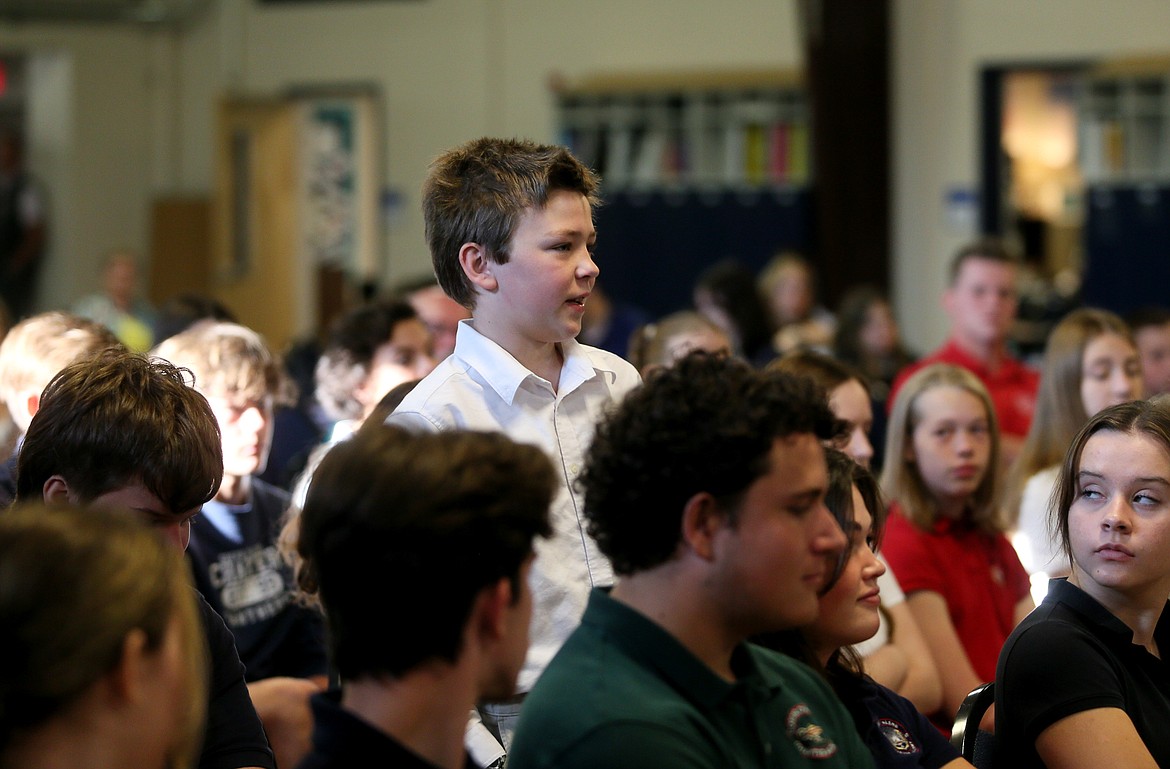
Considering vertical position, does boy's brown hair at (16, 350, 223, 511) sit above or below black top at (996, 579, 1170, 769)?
above

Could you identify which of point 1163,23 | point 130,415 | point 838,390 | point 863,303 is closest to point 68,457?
point 130,415

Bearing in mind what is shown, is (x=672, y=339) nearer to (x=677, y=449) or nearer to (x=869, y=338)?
(x=677, y=449)

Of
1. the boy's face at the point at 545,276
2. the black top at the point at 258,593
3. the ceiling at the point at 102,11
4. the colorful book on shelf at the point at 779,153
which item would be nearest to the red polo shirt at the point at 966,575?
the boy's face at the point at 545,276

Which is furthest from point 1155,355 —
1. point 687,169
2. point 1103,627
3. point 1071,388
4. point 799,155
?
point 687,169

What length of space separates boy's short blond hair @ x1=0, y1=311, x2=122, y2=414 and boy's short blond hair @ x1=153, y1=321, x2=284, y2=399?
140 millimetres

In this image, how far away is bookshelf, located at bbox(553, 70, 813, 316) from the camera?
9062mm

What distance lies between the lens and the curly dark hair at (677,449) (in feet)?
4.57

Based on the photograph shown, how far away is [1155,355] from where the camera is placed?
14.2 feet

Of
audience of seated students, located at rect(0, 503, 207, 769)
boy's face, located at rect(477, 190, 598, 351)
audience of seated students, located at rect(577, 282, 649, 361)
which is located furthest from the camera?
audience of seated students, located at rect(577, 282, 649, 361)

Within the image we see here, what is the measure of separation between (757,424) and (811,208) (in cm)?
782

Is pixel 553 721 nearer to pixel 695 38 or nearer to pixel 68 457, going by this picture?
pixel 68 457

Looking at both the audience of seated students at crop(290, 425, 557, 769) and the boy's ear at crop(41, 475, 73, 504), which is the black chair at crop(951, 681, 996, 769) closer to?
the audience of seated students at crop(290, 425, 557, 769)

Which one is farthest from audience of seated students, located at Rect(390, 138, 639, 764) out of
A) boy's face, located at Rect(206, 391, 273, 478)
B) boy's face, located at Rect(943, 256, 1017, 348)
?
boy's face, located at Rect(943, 256, 1017, 348)

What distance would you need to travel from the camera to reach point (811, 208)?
8.99 metres
